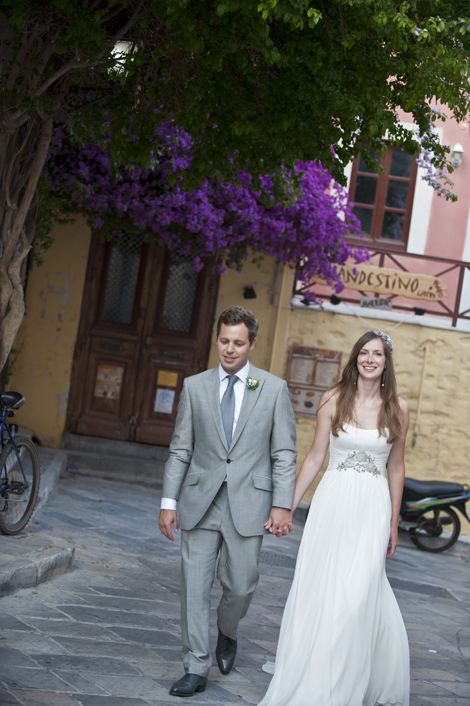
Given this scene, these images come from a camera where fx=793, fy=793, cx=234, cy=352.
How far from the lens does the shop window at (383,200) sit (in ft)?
41.9

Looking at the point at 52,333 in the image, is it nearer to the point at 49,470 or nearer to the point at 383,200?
the point at 49,470

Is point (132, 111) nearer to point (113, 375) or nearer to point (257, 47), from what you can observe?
point (257, 47)

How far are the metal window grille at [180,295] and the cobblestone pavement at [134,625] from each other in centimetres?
364

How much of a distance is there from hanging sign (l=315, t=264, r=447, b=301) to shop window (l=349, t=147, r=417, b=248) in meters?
1.37

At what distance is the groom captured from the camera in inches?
144

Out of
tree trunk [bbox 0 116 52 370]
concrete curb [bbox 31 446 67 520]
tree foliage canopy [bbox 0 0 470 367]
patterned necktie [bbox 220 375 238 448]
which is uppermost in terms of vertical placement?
tree foliage canopy [bbox 0 0 470 367]

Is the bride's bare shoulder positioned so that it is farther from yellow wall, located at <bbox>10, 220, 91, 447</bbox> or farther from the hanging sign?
yellow wall, located at <bbox>10, 220, 91, 447</bbox>

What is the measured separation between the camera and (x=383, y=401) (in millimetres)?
3869

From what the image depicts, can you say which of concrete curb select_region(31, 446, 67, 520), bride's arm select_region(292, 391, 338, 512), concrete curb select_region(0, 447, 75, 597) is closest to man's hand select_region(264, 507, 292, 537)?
bride's arm select_region(292, 391, 338, 512)

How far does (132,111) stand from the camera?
281 inches

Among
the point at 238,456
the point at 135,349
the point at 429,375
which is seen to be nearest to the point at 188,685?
the point at 238,456

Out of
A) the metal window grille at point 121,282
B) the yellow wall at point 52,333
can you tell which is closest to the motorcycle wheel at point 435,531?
the metal window grille at point 121,282

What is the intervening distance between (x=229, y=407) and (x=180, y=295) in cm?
772

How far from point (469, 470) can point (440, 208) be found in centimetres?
410
